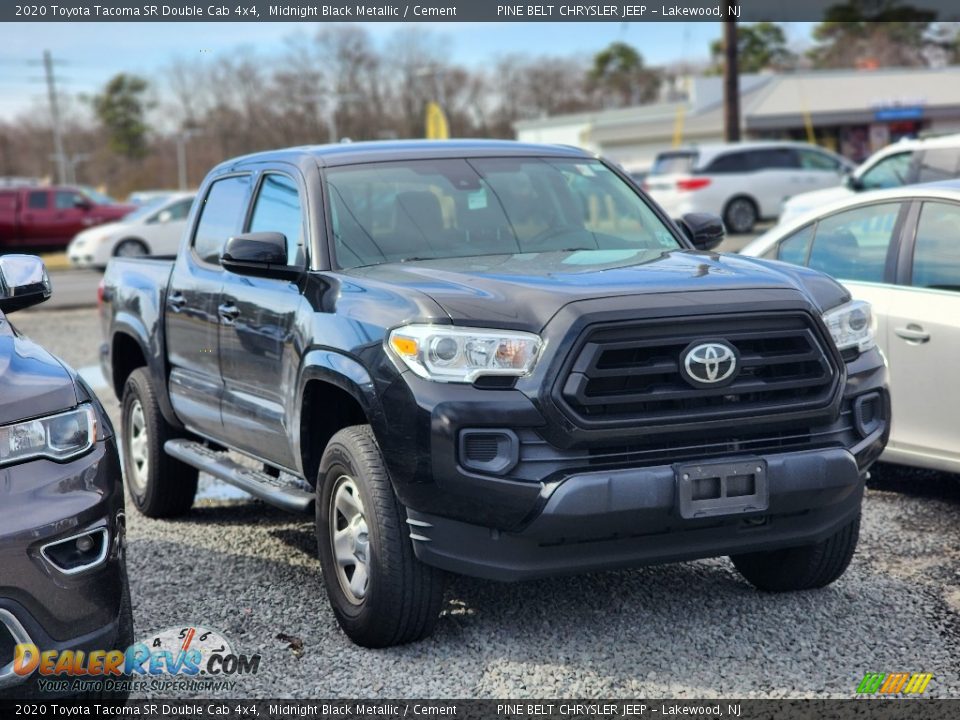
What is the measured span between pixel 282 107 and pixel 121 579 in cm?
12164

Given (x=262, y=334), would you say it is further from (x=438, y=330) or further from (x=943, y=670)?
(x=943, y=670)

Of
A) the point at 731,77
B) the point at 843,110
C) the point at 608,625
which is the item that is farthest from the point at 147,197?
the point at 608,625

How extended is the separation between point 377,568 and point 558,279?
3.77 ft

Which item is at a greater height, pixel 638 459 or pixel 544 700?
pixel 638 459

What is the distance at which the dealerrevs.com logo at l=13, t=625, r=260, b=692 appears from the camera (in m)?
3.43

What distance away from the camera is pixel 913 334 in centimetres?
590

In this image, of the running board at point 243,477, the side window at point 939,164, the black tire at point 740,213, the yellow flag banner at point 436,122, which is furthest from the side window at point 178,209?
the running board at point 243,477

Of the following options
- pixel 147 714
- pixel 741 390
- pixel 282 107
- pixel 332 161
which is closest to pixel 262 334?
pixel 332 161

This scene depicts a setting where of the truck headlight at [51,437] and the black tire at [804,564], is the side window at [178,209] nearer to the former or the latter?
the black tire at [804,564]

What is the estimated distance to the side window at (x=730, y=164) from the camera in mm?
25062

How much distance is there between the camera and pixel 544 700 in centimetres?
392

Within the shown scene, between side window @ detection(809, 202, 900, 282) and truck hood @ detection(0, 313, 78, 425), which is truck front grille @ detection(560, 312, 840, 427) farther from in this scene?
side window @ detection(809, 202, 900, 282)

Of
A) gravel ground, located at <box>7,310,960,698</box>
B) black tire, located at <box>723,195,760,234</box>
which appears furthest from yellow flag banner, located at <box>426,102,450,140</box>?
gravel ground, located at <box>7,310,960,698</box>

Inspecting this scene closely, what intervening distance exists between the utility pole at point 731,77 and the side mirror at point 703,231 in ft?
68.8
